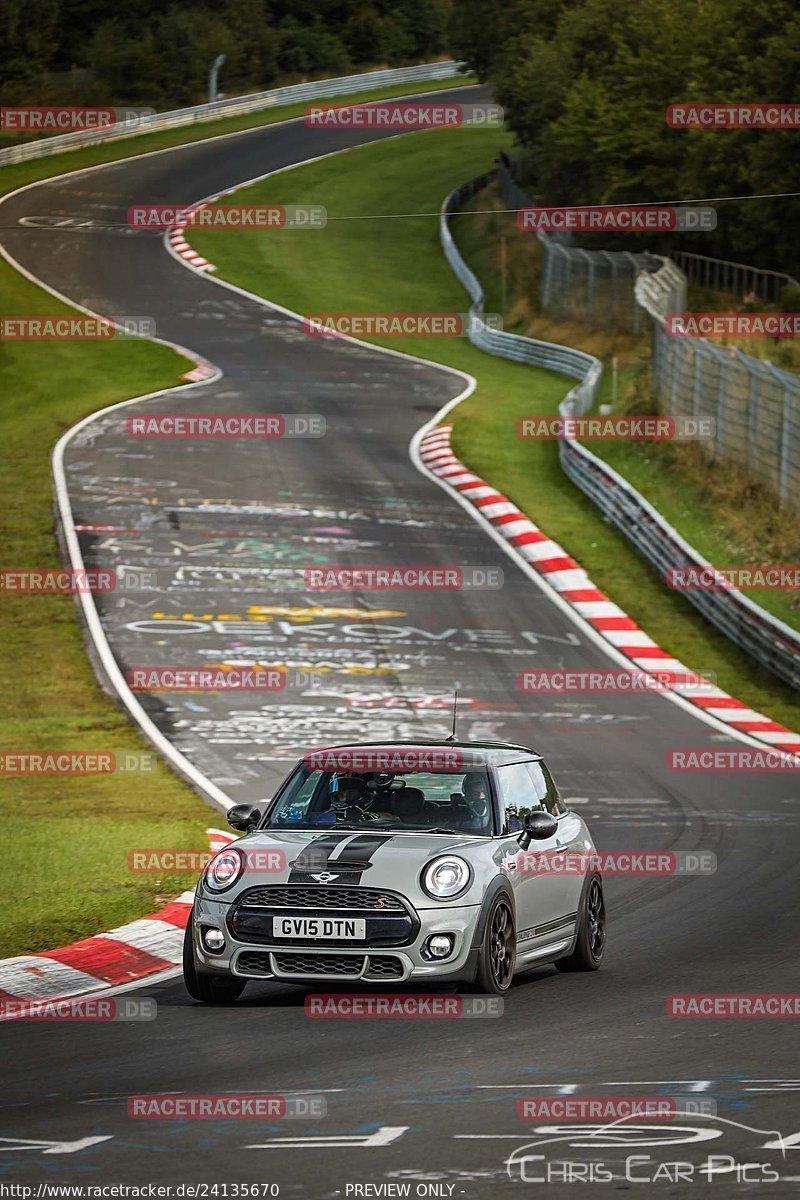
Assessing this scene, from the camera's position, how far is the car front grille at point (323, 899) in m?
9.98

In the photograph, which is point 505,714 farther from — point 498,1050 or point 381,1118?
point 381,1118

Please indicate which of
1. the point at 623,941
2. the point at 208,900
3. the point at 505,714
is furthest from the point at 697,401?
the point at 208,900

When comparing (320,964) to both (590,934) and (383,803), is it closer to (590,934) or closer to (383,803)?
(383,803)

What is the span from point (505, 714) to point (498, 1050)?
13474 mm

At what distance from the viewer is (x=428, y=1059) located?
867 centimetres

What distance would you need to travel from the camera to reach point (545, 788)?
39.2 ft
